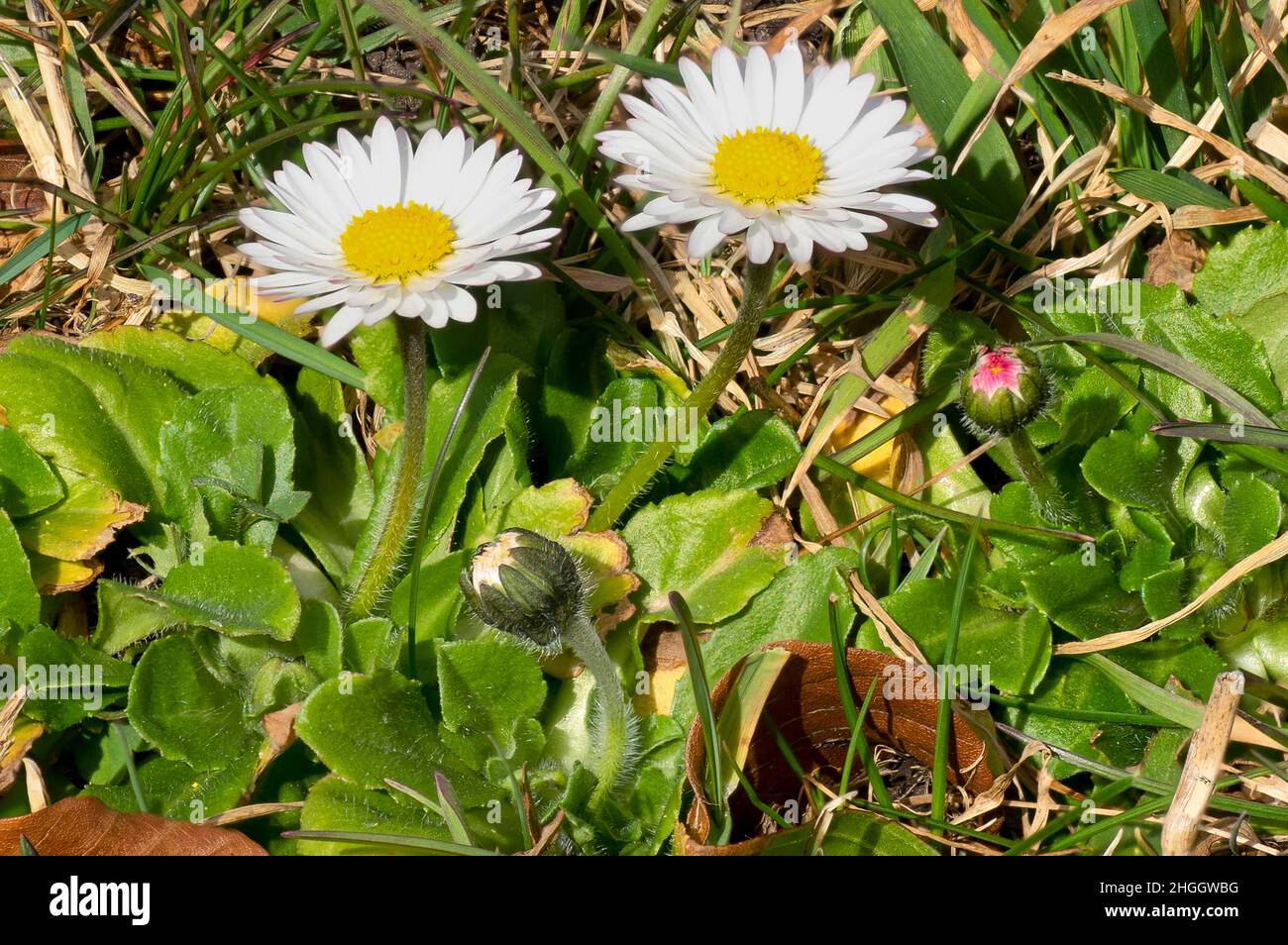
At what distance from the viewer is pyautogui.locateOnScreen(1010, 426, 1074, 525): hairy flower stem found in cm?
258

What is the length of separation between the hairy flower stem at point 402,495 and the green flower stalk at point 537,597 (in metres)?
0.29

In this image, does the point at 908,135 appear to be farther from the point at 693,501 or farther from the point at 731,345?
the point at 693,501

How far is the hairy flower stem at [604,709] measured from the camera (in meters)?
2.43

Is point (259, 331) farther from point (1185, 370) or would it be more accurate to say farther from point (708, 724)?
point (1185, 370)

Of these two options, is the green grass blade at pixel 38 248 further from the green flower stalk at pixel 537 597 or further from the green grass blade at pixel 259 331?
the green flower stalk at pixel 537 597

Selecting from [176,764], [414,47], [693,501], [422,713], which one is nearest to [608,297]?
[693,501]

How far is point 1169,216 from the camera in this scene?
2.98m

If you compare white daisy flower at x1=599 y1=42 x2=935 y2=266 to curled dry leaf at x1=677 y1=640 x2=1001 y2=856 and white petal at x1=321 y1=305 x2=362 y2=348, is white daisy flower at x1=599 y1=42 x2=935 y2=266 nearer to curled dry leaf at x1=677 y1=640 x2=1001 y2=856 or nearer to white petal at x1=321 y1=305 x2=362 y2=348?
white petal at x1=321 y1=305 x2=362 y2=348

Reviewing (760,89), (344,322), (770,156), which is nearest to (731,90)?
(760,89)

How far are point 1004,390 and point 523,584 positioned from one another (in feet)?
3.42

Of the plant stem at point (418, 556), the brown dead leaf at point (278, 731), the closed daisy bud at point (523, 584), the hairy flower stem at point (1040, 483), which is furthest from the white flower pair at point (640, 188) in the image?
the brown dead leaf at point (278, 731)

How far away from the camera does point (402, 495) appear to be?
2.64 m

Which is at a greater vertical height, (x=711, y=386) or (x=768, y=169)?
(x=768, y=169)

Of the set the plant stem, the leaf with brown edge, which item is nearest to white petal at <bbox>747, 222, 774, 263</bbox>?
the plant stem
